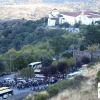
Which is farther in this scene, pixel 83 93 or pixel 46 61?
pixel 46 61

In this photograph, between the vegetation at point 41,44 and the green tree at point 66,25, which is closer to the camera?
the vegetation at point 41,44

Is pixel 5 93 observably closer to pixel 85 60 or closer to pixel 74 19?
pixel 85 60

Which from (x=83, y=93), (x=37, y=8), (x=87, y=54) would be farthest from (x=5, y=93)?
(x=37, y=8)

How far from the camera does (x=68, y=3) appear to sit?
80.8m

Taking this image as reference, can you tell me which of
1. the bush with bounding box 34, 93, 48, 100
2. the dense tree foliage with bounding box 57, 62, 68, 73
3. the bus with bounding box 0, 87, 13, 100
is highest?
the bush with bounding box 34, 93, 48, 100

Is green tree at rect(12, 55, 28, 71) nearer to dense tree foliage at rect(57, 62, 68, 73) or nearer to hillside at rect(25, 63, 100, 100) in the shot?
dense tree foliage at rect(57, 62, 68, 73)

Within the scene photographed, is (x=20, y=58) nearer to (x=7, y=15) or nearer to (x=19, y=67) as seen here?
(x=19, y=67)

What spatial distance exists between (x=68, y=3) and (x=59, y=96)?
71280 mm

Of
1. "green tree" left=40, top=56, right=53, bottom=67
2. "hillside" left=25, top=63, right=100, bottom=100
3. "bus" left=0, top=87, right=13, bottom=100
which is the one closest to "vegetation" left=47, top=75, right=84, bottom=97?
"hillside" left=25, top=63, right=100, bottom=100

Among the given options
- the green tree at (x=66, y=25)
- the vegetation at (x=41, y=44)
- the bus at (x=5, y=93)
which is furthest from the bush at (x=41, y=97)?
the green tree at (x=66, y=25)

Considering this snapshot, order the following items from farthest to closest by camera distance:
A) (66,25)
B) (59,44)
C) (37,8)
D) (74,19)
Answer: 1. (37,8)
2. (74,19)
3. (66,25)
4. (59,44)

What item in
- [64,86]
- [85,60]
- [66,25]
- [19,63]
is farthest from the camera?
[66,25]

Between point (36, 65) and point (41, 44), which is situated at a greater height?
point (36, 65)

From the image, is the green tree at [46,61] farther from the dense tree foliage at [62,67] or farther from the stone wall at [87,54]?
the dense tree foliage at [62,67]
